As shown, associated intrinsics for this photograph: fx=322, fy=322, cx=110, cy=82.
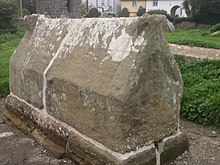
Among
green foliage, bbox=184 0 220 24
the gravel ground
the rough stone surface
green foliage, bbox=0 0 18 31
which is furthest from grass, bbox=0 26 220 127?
green foliage, bbox=184 0 220 24

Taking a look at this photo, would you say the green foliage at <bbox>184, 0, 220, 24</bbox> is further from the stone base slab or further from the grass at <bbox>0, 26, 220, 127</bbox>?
the stone base slab

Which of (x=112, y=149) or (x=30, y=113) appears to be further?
(x=30, y=113)

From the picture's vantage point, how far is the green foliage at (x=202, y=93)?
4.97 m

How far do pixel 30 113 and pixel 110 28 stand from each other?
154 cm

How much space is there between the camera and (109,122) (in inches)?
108

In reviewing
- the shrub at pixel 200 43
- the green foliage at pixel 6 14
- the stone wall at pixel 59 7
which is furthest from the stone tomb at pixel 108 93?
the stone wall at pixel 59 7

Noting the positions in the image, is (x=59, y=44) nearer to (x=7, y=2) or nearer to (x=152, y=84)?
(x=152, y=84)

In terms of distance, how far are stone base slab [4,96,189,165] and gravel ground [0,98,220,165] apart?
0.08 meters

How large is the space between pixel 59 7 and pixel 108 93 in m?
20.7

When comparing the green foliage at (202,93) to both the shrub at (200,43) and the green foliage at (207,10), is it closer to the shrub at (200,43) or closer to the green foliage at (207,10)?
the shrub at (200,43)

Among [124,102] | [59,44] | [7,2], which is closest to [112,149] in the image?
[124,102]

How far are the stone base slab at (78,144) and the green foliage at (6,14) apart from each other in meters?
17.1

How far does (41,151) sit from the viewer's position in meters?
3.51

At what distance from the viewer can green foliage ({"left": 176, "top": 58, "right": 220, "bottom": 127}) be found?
497 cm
